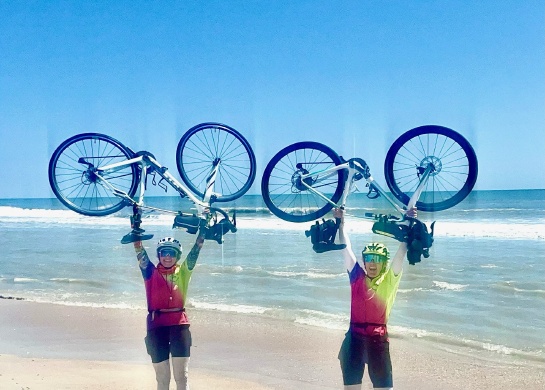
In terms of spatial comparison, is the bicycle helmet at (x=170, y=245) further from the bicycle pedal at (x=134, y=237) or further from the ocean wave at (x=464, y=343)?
the ocean wave at (x=464, y=343)

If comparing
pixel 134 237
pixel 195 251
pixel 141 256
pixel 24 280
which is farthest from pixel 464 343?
pixel 24 280

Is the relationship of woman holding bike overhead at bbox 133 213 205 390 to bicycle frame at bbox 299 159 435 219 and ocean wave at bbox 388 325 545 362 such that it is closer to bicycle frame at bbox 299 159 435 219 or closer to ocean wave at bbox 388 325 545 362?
bicycle frame at bbox 299 159 435 219

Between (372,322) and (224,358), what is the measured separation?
410 centimetres

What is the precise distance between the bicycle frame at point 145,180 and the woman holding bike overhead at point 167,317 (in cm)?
43

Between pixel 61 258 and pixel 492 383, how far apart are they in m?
12.9

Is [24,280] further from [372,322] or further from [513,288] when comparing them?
[372,322]

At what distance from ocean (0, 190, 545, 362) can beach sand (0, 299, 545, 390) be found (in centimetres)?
59

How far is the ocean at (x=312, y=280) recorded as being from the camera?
9508mm

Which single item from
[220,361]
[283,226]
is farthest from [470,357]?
[283,226]

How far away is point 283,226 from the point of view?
23484mm

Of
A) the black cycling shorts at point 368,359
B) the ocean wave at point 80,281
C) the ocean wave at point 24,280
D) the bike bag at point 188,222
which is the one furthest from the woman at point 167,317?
the ocean wave at point 24,280

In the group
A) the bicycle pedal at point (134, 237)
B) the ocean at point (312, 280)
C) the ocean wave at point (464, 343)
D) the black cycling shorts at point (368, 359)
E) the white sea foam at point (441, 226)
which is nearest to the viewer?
the black cycling shorts at point (368, 359)

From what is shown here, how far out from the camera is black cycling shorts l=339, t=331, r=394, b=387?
4.73 metres

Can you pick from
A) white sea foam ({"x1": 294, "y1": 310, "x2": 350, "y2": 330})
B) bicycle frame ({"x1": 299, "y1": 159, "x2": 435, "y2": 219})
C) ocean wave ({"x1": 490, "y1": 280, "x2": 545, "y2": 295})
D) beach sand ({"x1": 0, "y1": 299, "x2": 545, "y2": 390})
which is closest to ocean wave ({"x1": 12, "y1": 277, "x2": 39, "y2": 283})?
beach sand ({"x1": 0, "y1": 299, "x2": 545, "y2": 390})
